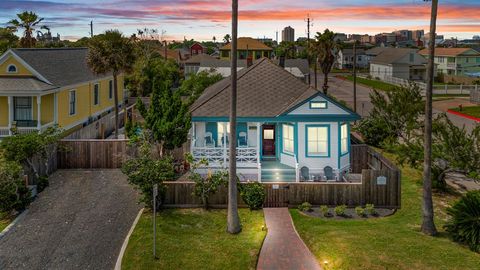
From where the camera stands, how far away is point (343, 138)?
25.5 metres

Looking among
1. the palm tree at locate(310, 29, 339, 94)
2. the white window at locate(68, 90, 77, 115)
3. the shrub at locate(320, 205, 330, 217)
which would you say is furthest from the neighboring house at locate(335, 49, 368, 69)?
the shrub at locate(320, 205, 330, 217)

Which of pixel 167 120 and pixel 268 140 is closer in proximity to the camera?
pixel 167 120

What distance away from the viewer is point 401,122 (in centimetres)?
2931

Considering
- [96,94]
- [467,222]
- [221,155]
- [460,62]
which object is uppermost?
[460,62]

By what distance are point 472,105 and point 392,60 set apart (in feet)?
113

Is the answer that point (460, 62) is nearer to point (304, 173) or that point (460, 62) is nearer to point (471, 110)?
point (471, 110)

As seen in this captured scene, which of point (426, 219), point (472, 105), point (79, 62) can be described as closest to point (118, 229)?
point (426, 219)

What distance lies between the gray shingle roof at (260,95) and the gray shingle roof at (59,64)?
11001mm

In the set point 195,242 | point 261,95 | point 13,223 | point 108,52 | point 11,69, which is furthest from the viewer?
point 108,52

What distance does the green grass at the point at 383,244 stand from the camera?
48.9ft

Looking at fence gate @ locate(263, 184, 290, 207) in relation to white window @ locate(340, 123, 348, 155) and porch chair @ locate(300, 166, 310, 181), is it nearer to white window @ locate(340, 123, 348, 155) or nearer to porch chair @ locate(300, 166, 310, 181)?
porch chair @ locate(300, 166, 310, 181)

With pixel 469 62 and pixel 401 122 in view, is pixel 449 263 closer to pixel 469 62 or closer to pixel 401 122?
pixel 401 122

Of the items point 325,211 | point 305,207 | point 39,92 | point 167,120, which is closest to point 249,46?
point 39,92

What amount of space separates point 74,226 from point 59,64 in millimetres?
19620
